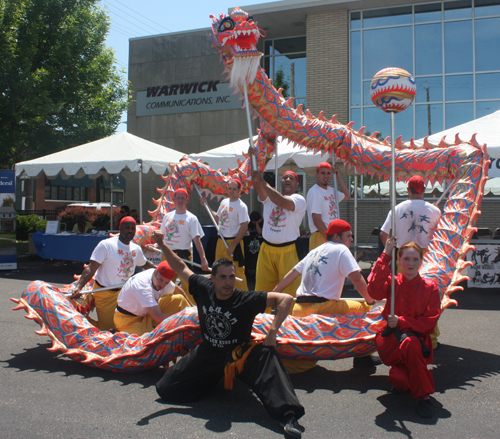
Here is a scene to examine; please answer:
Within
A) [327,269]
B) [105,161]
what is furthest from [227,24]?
[105,161]

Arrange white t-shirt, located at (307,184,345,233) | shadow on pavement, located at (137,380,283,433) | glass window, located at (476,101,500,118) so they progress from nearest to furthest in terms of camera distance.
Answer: shadow on pavement, located at (137,380,283,433)
white t-shirt, located at (307,184,345,233)
glass window, located at (476,101,500,118)

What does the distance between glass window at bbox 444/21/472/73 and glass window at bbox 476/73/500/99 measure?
0.56 m

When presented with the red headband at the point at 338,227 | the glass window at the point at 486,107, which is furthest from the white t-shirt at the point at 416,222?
the glass window at the point at 486,107

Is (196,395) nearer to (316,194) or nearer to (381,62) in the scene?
(316,194)

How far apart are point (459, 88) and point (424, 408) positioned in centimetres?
1500

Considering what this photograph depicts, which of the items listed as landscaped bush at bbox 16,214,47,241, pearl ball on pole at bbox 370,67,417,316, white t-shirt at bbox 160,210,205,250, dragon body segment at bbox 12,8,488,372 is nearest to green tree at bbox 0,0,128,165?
landscaped bush at bbox 16,214,47,241

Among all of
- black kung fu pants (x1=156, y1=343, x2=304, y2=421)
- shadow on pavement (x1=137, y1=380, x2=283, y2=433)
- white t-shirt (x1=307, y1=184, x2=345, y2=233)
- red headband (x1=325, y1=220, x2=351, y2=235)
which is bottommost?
shadow on pavement (x1=137, y1=380, x2=283, y2=433)

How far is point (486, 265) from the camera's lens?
8.15 m

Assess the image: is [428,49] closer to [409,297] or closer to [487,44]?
[487,44]

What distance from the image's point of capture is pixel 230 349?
11.8 feet

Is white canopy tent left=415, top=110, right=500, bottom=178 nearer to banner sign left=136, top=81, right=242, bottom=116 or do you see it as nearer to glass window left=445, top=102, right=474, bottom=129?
glass window left=445, top=102, right=474, bottom=129

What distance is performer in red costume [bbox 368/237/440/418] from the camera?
3.47 metres

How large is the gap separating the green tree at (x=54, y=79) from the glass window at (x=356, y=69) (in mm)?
8484

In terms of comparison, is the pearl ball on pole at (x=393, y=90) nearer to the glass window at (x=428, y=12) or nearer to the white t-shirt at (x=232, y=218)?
the white t-shirt at (x=232, y=218)
